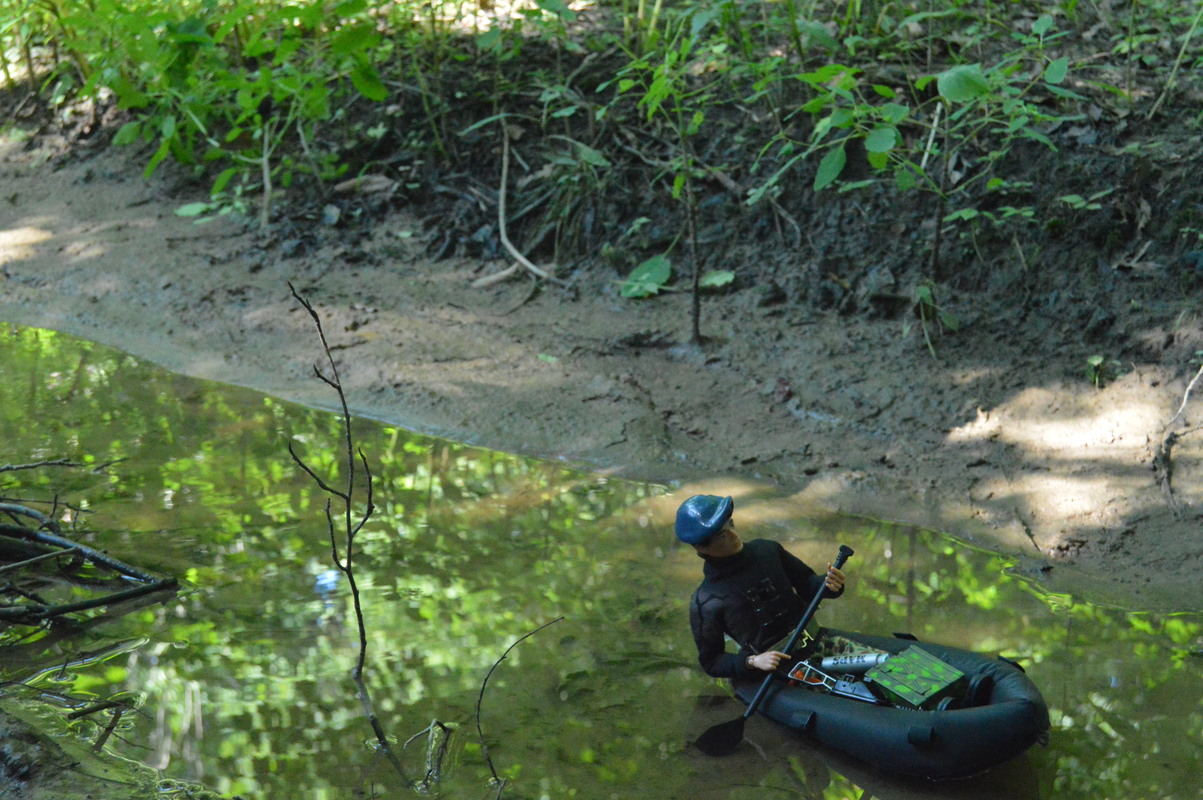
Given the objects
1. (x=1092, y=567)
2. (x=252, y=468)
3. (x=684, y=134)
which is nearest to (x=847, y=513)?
(x=1092, y=567)

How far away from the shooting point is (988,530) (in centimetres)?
441

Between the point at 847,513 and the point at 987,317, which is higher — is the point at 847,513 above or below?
below

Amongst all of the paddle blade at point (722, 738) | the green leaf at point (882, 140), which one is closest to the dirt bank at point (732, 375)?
the green leaf at point (882, 140)

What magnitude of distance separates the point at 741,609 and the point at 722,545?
22 centimetres

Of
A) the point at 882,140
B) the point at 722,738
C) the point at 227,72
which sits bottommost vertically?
A: the point at 722,738

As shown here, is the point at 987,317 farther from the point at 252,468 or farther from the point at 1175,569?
the point at 252,468

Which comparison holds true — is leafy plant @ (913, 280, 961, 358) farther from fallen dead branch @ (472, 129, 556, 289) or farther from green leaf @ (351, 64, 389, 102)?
green leaf @ (351, 64, 389, 102)

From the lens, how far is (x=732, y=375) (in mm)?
5684

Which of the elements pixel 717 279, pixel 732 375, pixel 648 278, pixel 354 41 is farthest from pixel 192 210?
pixel 732 375

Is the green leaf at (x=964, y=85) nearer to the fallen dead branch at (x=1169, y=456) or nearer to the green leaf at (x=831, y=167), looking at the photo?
the green leaf at (x=831, y=167)

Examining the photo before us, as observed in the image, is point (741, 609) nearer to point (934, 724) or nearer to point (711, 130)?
point (934, 724)

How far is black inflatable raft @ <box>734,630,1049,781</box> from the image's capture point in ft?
9.55

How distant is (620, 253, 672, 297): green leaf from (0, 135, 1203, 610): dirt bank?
9cm

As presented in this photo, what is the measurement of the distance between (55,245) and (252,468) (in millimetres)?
4031
